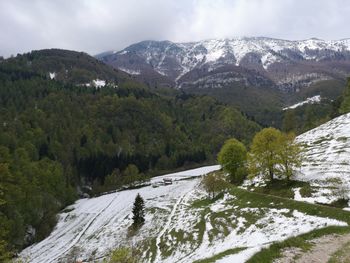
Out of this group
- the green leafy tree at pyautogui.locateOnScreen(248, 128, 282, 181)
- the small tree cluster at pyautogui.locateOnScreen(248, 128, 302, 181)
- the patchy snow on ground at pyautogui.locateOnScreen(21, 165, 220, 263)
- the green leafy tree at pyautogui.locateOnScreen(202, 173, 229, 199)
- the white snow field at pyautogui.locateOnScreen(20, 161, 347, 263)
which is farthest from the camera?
the green leafy tree at pyautogui.locateOnScreen(202, 173, 229, 199)

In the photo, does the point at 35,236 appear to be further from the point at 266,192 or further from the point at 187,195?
the point at 266,192

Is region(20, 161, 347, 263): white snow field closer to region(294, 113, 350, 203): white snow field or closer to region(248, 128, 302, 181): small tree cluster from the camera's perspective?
region(294, 113, 350, 203): white snow field

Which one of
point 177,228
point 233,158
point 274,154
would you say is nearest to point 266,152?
point 274,154

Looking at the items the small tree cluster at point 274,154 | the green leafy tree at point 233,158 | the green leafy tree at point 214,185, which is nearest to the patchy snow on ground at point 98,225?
the green leafy tree at point 214,185

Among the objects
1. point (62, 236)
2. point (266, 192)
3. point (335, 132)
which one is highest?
point (335, 132)

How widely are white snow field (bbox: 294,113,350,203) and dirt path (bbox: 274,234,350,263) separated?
71.5 ft

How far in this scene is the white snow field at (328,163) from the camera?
55.6 m

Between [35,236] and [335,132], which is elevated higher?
[335,132]

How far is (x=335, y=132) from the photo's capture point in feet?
320

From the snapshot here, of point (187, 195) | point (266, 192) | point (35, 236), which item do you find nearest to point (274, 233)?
point (266, 192)

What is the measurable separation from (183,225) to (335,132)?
175 feet

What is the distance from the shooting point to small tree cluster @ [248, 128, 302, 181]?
6788 centimetres

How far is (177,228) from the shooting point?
71.0 meters

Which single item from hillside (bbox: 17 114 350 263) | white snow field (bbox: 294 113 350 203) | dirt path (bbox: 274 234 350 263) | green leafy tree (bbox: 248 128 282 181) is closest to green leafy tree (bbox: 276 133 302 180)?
green leafy tree (bbox: 248 128 282 181)
